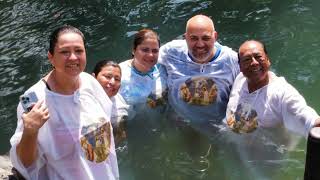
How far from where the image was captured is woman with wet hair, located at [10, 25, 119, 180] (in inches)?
156

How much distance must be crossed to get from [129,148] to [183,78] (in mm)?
1536

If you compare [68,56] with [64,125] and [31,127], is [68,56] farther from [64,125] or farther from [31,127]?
[31,127]

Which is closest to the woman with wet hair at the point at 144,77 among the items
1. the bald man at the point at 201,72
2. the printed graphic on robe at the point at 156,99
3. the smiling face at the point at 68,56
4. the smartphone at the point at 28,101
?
the printed graphic on robe at the point at 156,99

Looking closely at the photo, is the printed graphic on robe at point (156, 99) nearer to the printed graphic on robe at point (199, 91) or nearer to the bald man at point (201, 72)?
the bald man at point (201, 72)

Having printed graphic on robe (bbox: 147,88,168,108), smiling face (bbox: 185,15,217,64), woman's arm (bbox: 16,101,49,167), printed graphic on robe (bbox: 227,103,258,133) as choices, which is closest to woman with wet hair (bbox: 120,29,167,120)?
printed graphic on robe (bbox: 147,88,168,108)

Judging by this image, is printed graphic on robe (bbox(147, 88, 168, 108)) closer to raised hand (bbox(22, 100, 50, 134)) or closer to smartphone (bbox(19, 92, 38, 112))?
smartphone (bbox(19, 92, 38, 112))

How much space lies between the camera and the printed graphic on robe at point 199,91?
20.1ft

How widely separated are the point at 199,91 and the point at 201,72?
25 centimetres

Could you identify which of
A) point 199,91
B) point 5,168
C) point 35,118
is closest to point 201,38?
point 199,91

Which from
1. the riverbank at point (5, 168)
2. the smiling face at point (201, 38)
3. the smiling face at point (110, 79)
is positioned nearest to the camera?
the riverbank at point (5, 168)

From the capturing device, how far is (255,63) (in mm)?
5223

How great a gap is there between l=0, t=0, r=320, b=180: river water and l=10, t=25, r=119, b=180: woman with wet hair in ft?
8.31

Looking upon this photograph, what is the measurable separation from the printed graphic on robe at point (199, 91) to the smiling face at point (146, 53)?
0.53 m

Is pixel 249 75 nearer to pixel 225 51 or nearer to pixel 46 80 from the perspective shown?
pixel 225 51
